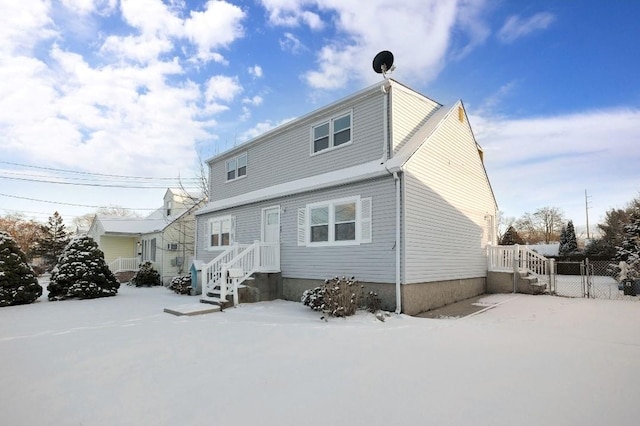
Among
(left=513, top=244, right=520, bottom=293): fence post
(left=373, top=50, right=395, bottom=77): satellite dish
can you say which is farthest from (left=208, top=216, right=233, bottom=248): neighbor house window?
(left=513, top=244, right=520, bottom=293): fence post

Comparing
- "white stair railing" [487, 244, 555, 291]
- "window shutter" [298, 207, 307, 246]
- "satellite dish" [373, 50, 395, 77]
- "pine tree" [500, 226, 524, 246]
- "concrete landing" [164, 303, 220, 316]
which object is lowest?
"concrete landing" [164, 303, 220, 316]

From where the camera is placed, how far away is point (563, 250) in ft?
100

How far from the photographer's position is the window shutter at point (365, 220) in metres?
10.3

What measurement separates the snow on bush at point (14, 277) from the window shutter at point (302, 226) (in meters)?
9.67

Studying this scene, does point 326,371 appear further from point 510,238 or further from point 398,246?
point 510,238

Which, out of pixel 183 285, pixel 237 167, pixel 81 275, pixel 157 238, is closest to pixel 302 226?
pixel 237 167

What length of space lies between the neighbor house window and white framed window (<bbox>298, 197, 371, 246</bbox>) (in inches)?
186

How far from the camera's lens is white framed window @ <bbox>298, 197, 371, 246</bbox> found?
1041cm

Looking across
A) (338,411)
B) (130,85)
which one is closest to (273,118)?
A: (130,85)

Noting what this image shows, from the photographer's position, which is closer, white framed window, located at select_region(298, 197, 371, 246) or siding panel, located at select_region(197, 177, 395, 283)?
siding panel, located at select_region(197, 177, 395, 283)

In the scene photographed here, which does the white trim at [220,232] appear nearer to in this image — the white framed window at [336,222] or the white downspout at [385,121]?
the white framed window at [336,222]

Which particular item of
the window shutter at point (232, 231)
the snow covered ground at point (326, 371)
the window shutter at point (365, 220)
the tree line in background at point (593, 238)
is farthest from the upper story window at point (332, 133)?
the tree line in background at point (593, 238)

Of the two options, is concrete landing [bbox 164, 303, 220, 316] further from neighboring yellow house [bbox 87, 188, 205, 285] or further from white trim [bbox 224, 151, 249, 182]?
neighboring yellow house [bbox 87, 188, 205, 285]

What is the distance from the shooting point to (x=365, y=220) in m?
10.3
